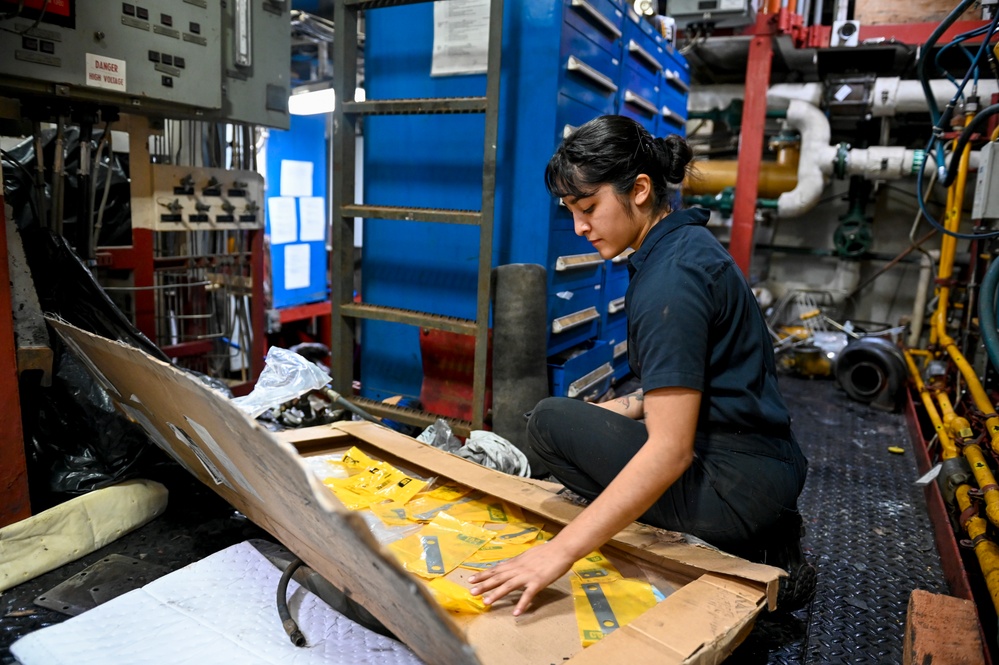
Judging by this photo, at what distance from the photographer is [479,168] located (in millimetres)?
2637

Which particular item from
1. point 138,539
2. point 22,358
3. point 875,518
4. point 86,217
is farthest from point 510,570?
point 86,217

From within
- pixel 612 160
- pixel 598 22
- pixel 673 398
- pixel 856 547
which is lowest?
pixel 856 547

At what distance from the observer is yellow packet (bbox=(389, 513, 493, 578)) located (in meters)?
1.44

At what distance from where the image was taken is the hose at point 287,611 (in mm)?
1235

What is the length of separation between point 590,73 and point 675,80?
1559 mm

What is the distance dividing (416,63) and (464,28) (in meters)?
0.27

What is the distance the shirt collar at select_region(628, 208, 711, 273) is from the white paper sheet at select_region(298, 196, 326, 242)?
4.99 m

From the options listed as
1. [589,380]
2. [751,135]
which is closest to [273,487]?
[589,380]

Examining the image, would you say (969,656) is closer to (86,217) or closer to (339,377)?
(339,377)

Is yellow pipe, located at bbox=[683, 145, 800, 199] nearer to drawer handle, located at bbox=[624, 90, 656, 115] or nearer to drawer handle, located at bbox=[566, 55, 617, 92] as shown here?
drawer handle, located at bbox=[624, 90, 656, 115]

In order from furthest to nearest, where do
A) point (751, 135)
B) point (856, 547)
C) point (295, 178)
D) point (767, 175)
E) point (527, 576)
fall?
1. point (295, 178)
2. point (767, 175)
3. point (751, 135)
4. point (856, 547)
5. point (527, 576)

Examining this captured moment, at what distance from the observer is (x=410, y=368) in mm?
2947

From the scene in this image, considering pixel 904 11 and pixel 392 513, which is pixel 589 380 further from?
pixel 904 11

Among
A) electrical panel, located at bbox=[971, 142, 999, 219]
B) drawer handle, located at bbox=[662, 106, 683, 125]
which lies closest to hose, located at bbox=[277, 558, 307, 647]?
electrical panel, located at bbox=[971, 142, 999, 219]
